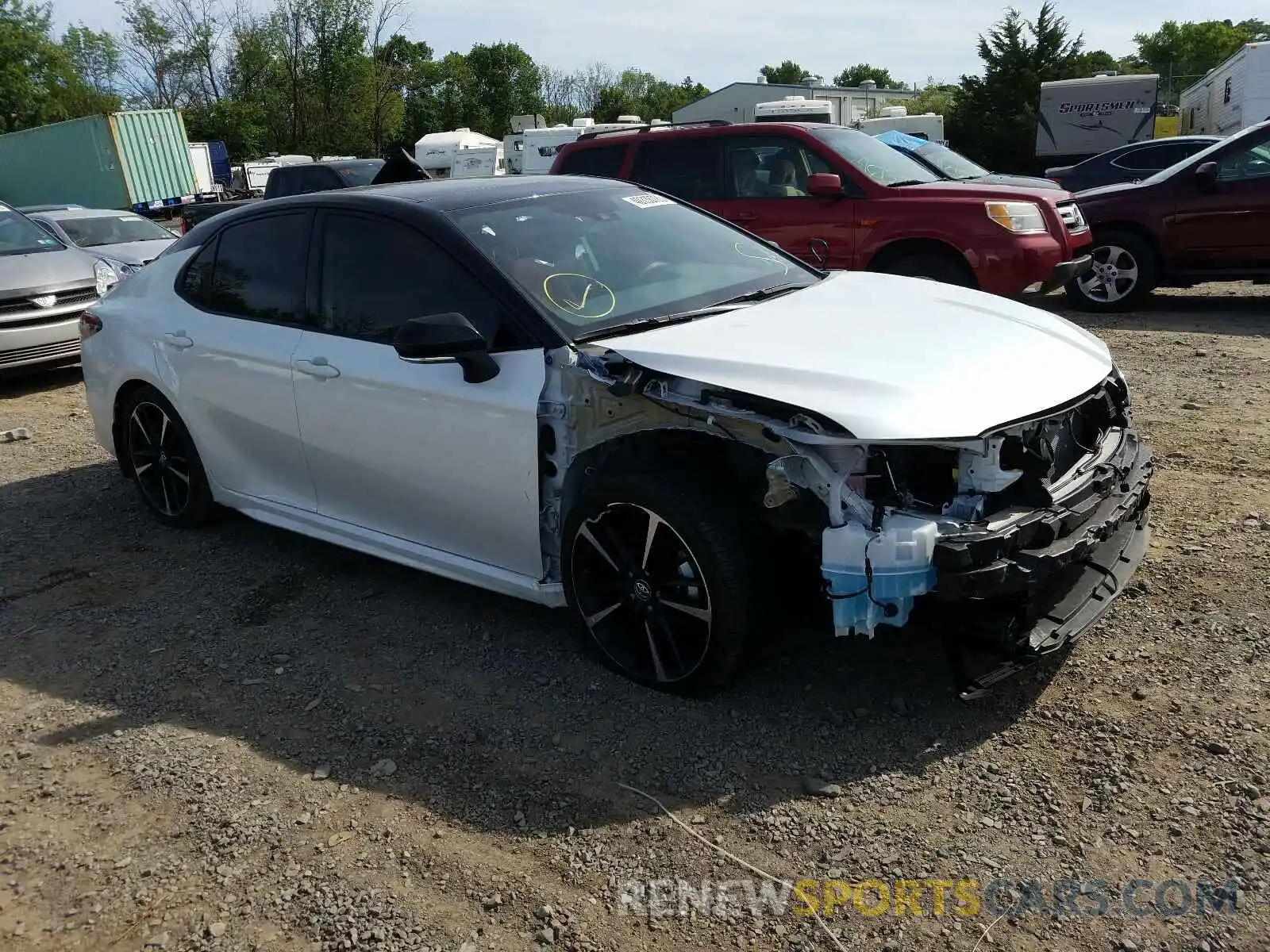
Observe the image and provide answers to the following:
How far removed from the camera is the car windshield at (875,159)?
8.95 meters

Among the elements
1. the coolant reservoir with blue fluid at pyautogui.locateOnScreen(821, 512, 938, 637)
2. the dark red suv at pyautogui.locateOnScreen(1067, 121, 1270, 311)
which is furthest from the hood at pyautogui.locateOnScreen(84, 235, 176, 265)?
the coolant reservoir with blue fluid at pyautogui.locateOnScreen(821, 512, 938, 637)

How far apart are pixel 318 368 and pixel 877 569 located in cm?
241

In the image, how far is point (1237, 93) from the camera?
24.9 m

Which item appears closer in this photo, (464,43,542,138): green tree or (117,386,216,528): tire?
(117,386,216,528): tire

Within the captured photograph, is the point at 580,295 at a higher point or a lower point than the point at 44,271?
higher

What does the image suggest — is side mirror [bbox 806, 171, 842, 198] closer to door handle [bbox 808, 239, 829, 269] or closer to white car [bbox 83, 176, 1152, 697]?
door handle [bbox 808, 239, 829, 269]

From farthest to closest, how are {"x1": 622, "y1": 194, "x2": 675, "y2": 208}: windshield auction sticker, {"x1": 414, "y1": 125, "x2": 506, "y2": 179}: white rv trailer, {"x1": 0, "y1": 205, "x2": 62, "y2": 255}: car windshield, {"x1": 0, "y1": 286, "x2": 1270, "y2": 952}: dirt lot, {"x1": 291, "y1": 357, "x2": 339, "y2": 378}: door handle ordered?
{"x1": 414, "y1": 125, "x2": 506, "y2": 179}: white rv trailer → {"x1": 0, "y1": 205, "x2": 62, "y2": 255}: car windshield → {"x1": 622, "y1": 194, "x2": 675, "y2": 208}: windshield auction sticker → {"x1": 291, "y1": 357, "x2": 339, "y2": 378}: door handle → {"x1": 0, "y1": 286, "x2": 1270, "y2": 952}: dirt lot

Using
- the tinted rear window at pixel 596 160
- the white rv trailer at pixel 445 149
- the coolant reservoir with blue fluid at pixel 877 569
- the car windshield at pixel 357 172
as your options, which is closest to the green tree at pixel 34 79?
the white rv trailer at pixel 445 149

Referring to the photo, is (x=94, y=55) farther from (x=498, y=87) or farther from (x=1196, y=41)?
(x=1196, y=41)

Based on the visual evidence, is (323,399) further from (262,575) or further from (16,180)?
(16,180)

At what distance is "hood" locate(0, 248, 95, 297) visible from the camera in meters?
9.21

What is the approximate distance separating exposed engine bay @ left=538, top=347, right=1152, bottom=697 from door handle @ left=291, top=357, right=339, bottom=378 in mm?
1094

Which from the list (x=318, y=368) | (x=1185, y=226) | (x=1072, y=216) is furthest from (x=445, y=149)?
(x=318, y=368)

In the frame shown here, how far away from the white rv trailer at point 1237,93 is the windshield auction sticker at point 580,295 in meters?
22.7
